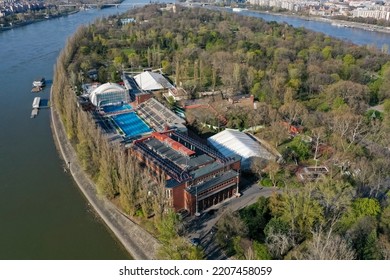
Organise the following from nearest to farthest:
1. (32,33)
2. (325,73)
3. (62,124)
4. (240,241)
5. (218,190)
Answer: (240,241) → (218,190) → (62,124) → (325,73) → (32,33)

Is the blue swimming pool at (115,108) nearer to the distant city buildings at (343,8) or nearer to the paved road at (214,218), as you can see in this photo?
the paved road at (214,218)

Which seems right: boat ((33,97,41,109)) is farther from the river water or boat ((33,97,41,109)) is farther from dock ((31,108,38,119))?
the river water

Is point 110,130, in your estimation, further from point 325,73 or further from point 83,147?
point 325,73

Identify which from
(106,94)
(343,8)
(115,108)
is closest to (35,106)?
(106,94)

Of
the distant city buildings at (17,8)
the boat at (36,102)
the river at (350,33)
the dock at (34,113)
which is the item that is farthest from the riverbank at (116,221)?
the distant city buildings at (17,8)

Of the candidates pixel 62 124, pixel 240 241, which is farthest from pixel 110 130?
pixel 240 241

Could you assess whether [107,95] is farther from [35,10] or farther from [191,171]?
[35,10]

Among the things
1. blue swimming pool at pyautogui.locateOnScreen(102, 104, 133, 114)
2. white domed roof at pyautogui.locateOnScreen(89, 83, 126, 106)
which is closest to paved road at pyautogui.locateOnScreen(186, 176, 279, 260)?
blue swimming pool at pyautogui.locateOnScreen(102, 104, 133, 114)
